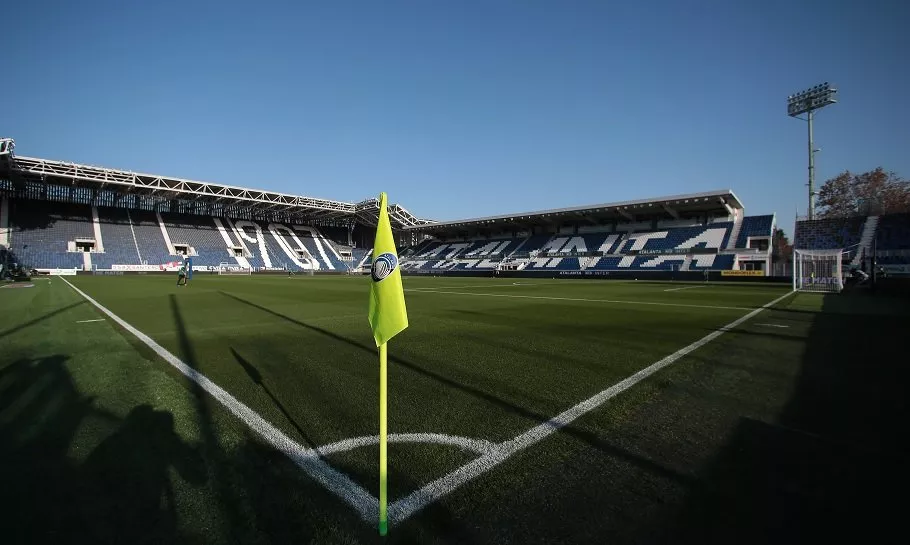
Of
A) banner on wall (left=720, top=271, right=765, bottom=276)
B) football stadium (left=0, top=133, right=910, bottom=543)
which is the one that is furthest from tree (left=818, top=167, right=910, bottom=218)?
football stadium (left=0, top=133, right=910, bottom=543)

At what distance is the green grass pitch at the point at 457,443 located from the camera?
208 centimetres

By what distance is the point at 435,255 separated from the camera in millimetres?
68062

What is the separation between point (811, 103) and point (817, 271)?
2817cm

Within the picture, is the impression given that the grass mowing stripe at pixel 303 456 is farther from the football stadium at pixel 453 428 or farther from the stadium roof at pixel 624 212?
the stadium roof at pixel 624 212

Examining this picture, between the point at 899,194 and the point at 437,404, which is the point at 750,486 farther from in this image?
the point at 899,194

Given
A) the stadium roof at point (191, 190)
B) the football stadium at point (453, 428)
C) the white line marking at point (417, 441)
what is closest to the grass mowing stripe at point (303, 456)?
the football stadium at point (453, 428)

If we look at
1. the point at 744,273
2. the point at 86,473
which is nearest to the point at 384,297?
the point at 86,473

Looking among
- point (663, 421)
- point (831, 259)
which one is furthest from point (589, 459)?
point (831, 259)

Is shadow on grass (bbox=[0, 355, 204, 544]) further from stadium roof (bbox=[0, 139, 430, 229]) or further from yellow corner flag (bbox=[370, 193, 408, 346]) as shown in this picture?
stadium roof (bbox=[0, 139, 430, 229])

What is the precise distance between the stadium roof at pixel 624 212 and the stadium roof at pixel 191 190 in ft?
52.1

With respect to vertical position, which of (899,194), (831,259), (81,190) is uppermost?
(81,190)

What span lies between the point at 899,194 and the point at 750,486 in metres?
66.7

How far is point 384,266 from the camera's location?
2281mm

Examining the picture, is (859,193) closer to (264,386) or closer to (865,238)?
(865,238)
